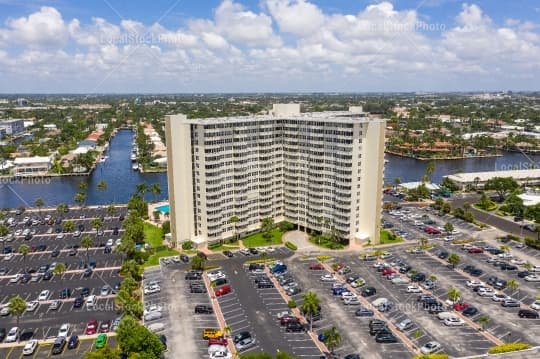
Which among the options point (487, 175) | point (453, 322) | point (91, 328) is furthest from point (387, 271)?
point (487, 175)

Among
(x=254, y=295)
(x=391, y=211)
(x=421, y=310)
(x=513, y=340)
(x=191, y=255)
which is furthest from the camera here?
(x=391, y=211)

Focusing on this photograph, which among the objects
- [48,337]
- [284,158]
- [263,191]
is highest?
[284,158]

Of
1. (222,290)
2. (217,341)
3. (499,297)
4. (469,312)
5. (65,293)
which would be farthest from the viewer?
(222,290)

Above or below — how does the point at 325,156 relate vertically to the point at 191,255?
above

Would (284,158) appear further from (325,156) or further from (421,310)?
(421,310)

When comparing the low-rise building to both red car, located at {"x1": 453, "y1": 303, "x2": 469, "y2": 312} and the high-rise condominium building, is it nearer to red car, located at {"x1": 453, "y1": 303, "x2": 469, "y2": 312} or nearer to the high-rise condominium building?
the high-rise condominium building

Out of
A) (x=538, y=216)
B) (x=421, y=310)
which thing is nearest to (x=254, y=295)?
(x=421, y=310)

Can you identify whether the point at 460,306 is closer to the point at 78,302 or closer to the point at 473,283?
the point at 473,283
